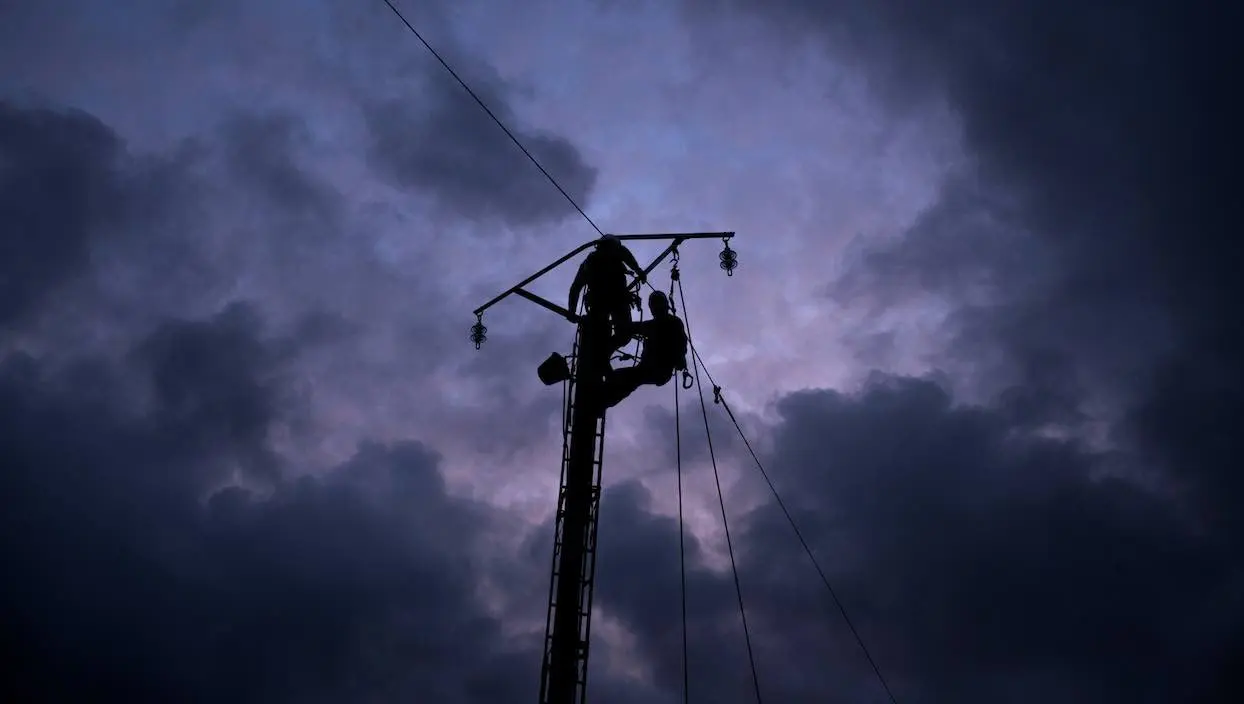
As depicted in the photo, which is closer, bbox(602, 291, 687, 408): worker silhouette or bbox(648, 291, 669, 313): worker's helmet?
bbox(602, 291, 687, 408): worker silhouette

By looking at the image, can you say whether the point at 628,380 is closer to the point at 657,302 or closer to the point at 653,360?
the point at 653,360

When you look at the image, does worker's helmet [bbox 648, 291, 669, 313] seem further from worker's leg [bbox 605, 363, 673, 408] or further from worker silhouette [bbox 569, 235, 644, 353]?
worker's leg [bbox 605, 363, 673, 408]

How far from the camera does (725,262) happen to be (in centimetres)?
1648

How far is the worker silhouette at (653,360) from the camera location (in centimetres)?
1498

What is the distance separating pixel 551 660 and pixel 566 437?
3936 millimetres

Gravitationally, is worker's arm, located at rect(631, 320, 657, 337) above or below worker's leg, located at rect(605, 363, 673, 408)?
above

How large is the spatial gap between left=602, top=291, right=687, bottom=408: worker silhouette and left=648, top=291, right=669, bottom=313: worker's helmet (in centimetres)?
32

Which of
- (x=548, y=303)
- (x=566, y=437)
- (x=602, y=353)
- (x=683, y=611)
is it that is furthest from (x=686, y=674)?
(x=548, y=303)

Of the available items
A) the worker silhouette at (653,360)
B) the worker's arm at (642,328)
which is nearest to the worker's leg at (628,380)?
the worker silhouette at (653,360)

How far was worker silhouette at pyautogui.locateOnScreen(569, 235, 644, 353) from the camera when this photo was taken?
1562cm

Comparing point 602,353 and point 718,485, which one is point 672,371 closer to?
point 602,353

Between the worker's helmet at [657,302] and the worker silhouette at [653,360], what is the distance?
1.06ft

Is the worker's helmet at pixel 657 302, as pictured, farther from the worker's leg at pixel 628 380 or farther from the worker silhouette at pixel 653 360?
the worker's leg at pixel 628 380

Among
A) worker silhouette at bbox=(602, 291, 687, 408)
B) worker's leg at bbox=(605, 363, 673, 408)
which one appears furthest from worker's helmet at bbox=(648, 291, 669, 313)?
worker's leg at bbox=(605, 363, 673, 408)
